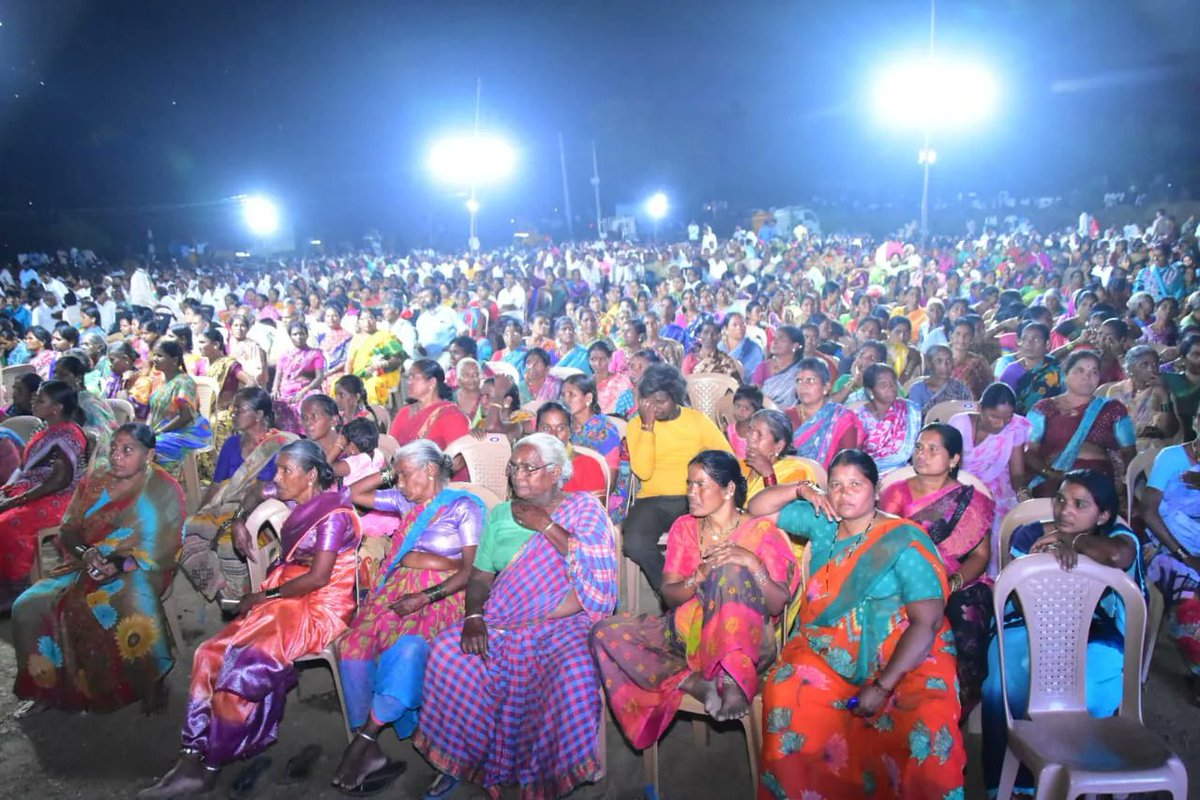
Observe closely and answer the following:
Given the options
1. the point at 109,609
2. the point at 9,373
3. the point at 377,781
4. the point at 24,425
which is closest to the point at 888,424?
the point at 377,781

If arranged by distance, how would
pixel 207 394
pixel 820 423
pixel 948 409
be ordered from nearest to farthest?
pixel 820 423
pixel 948 409
pixel 207 394

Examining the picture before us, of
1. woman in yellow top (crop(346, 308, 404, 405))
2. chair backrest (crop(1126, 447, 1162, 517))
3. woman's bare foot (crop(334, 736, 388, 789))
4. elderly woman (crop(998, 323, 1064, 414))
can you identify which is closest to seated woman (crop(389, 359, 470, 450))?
woman's bare foot (crop(334, 736, 388, 789))

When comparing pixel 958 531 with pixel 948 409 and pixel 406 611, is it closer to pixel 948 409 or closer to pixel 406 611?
pixel 948 409

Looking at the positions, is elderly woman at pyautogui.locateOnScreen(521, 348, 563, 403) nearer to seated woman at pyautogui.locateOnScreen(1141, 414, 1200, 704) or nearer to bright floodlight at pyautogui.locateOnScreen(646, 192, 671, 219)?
seated woman at pyautogui.locateOnScreen(1141, 414, 1200, 704)

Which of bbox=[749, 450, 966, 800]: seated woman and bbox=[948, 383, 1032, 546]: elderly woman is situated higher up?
bbox=[948, 383, 1032, 546]: elderly woman

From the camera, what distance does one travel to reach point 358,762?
300cm

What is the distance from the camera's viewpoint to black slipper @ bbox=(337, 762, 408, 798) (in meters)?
2.98

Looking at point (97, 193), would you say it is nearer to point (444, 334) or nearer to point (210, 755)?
point (444, 334)

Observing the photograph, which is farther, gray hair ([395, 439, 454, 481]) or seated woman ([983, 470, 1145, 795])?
gray hair ([395, 439, 454, 481])

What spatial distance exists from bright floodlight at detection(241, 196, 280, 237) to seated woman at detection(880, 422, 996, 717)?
3186 centimetres

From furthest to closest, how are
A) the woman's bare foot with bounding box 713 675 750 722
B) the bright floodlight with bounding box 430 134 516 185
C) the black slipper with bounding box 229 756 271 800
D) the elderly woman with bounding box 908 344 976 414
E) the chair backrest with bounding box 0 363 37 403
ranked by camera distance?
the bright floodlight with bounding box 430 134 516 185, the chair backrest with bounding box 0 363 37 403, the elderly woman with bounding box 908 344 976 414, the black slipper with bounding box 229 756 271 800, the woman's bare foot with bounding box 713 675 750 722

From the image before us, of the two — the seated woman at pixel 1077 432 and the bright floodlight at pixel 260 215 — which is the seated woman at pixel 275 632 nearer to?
the seated woman at pixel 1077 432

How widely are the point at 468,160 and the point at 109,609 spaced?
32426 mm

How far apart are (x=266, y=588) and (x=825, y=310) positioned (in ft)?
26.9
